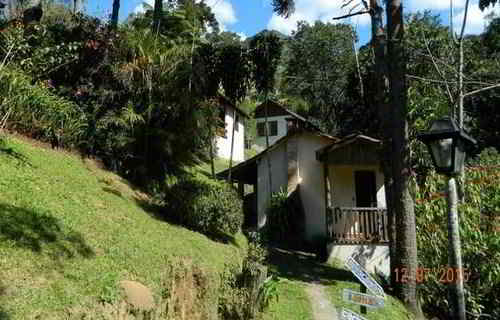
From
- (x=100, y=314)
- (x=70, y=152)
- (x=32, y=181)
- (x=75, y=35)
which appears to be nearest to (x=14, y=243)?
(x=100, y=314)

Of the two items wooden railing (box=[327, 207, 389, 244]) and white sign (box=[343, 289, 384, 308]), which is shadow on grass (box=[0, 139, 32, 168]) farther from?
wooden railing (box=[327, 207, 389, 244])

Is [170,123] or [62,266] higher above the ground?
[170,123]

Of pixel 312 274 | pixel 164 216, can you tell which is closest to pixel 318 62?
pixel 312 274

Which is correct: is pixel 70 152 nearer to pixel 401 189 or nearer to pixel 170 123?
pixel 170 123

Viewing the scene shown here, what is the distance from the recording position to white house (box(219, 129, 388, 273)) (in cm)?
1312

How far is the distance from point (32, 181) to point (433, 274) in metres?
9.52

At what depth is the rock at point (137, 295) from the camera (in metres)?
4.77

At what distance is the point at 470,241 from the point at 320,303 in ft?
13.9

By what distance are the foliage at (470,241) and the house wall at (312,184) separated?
5.07m

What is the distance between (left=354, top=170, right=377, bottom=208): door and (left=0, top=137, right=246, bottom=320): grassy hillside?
728cm

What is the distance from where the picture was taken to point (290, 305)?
7746 millimetres

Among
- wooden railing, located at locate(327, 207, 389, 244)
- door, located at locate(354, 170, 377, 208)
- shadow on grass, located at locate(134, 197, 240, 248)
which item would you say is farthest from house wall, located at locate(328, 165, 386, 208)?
shadow on grass, located at locate(134, 197, 240, 248)

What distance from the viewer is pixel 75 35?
11.3 m
